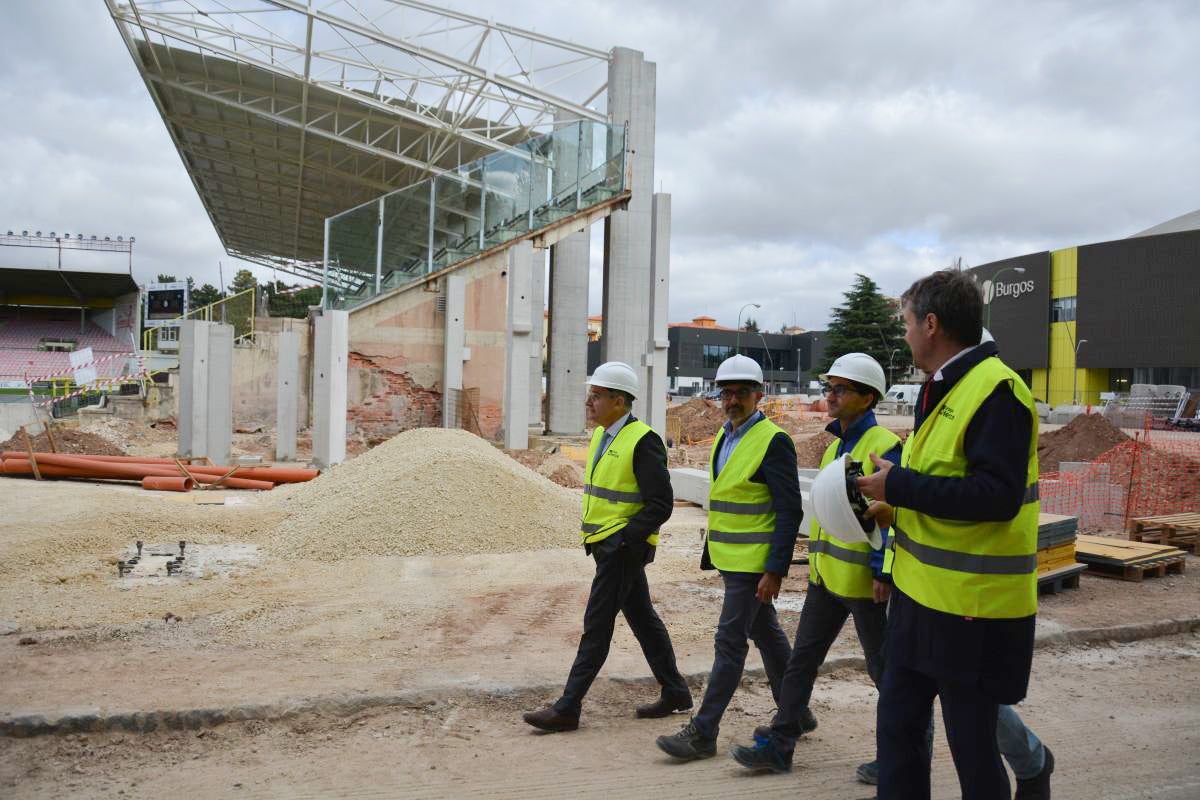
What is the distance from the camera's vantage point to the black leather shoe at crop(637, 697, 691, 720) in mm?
4875

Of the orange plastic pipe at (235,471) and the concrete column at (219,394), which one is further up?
the concrete column at (219,394)

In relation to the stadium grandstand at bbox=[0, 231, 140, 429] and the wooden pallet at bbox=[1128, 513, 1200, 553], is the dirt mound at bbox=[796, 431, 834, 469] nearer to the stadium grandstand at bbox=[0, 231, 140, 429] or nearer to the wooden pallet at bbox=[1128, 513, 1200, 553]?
the wooden pallet at bbox=[1128, 513, 1200, 553]

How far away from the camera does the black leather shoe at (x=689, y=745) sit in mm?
4215

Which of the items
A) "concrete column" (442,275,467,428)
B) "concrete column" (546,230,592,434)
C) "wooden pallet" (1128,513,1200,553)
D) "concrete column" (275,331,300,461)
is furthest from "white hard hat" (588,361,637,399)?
"concrete column" (546,230,592,434)

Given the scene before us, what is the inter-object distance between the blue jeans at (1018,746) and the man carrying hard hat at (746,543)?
1140mm

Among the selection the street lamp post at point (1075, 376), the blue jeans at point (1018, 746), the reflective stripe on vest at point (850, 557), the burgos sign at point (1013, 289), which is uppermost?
the burgos sign at point (1013, 289)

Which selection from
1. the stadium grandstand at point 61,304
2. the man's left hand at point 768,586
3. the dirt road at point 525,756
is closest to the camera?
the dirt road at point 525,756

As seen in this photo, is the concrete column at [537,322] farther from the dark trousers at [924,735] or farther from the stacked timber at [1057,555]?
the dark trousers at [924,735]

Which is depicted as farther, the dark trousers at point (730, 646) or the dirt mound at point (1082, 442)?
the dirt mound at point (1082, 442)

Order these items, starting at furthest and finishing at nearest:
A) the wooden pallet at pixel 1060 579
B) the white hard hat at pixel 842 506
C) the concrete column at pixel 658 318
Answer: the concrete column at pixel 658 318
the wooden pallet at pixel 1060 579
the white hard hat at pixel 842 506

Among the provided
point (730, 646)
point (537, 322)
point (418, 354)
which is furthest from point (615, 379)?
point (537, 322)

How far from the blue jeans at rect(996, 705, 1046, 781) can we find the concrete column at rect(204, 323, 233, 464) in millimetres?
16104

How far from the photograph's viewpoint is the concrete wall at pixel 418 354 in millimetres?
20281

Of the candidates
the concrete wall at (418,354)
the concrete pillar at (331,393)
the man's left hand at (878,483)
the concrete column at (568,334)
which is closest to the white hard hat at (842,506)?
the man's left hand at (878,483)
